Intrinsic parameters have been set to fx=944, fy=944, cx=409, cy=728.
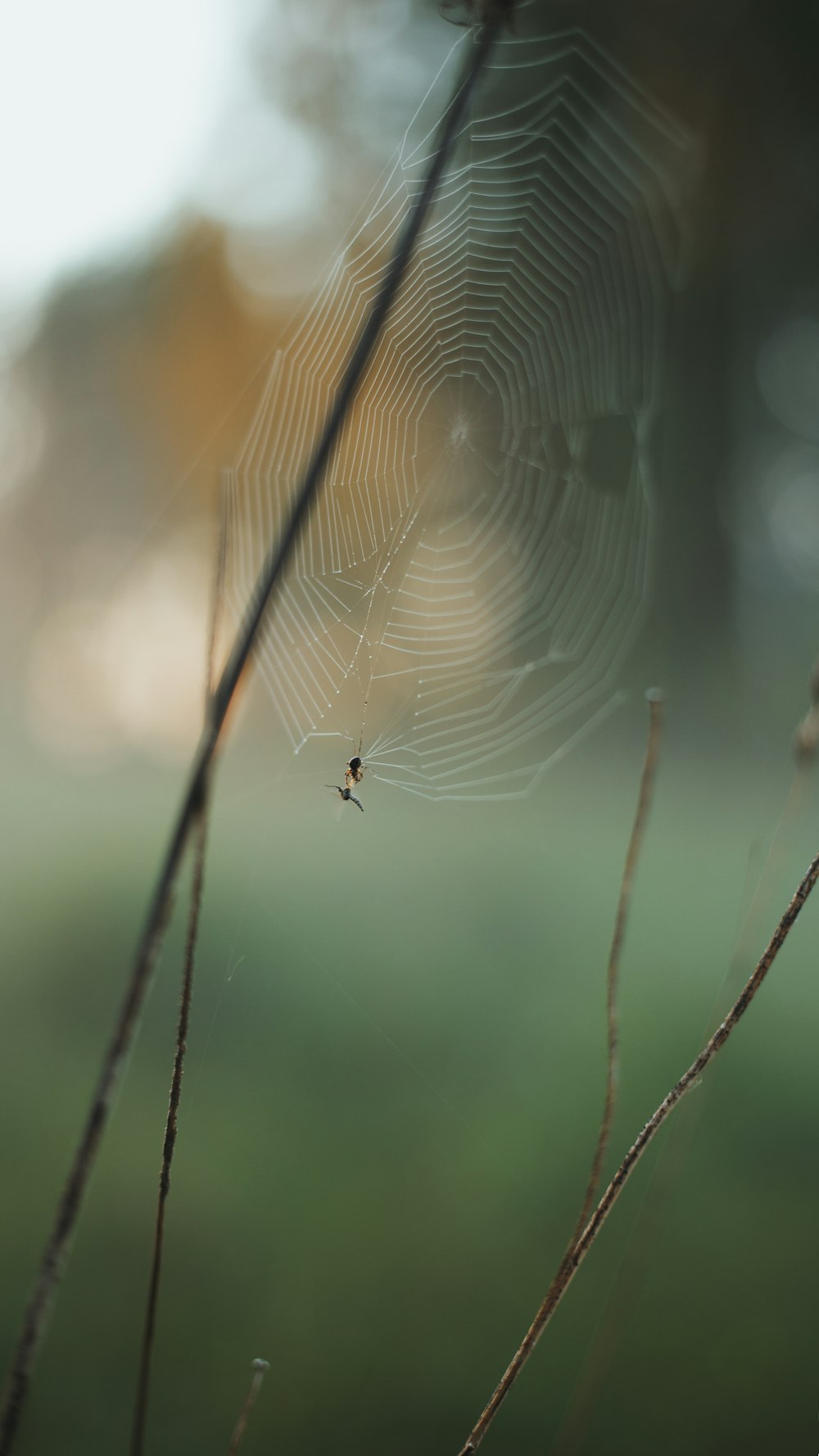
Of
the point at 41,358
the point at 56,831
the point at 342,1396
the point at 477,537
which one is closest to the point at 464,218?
the point at 477,537

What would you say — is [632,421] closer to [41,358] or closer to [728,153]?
[728,153]

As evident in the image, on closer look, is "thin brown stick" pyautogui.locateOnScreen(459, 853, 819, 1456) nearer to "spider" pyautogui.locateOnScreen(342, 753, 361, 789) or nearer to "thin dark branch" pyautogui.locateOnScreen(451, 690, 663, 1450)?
"thin dark branch" pyautogui.locateOnScreen(451, 690, 663, 1450)

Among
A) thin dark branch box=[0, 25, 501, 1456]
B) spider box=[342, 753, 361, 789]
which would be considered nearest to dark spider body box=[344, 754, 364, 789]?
spider box=[342, 753, 361, 789]

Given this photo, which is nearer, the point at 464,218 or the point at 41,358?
the point at 464,218

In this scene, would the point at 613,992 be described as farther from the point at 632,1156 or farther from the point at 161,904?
the point at 161,904

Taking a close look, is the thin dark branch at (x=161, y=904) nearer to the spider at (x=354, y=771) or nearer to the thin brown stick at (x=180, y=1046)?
the thin brown stick at (x=180, y=1046)

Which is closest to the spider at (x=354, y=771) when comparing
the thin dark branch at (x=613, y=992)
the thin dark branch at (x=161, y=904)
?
the thin dark branch at (x=613, y=992)
